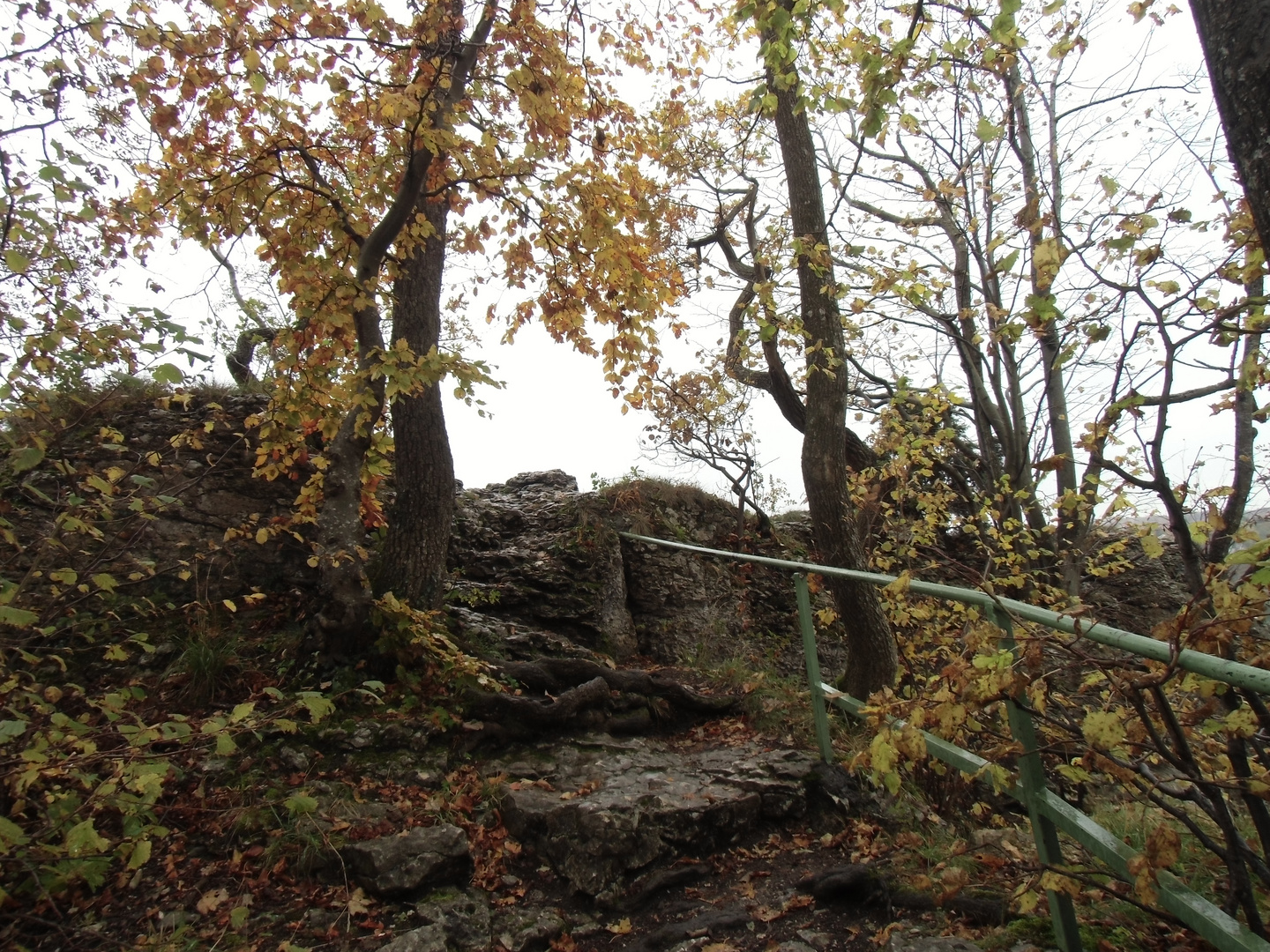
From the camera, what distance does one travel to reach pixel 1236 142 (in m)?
1.63

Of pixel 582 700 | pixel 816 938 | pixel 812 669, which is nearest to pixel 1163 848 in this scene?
pixel 816 938

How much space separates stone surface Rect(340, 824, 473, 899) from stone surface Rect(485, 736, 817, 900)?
1.22 ft

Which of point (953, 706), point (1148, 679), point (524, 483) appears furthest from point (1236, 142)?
point (524, 483)

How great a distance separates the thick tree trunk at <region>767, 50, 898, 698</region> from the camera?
4.96 metres

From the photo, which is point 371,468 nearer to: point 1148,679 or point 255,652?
point 255,652

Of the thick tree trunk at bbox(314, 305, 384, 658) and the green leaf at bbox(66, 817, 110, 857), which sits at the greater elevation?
the thick tree trunk at bbox(314, 305, 384, 658)

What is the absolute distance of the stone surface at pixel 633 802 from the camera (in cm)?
324

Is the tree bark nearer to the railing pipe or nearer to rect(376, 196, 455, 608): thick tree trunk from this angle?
rect(376, 196, 455, 608): thick tree trunk

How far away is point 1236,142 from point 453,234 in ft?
18.2

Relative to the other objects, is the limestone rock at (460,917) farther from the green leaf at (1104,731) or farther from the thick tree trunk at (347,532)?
the green leaf at (1104,731)

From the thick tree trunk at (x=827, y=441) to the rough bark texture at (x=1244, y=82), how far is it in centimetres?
308

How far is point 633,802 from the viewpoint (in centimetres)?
348

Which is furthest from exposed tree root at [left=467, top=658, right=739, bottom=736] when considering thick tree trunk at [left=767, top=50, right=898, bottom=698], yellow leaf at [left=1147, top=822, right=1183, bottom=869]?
yellow leaf at [left=1147, top=822, right=1183, bottom=869]

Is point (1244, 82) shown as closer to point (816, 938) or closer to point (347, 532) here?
point (816, 938)
